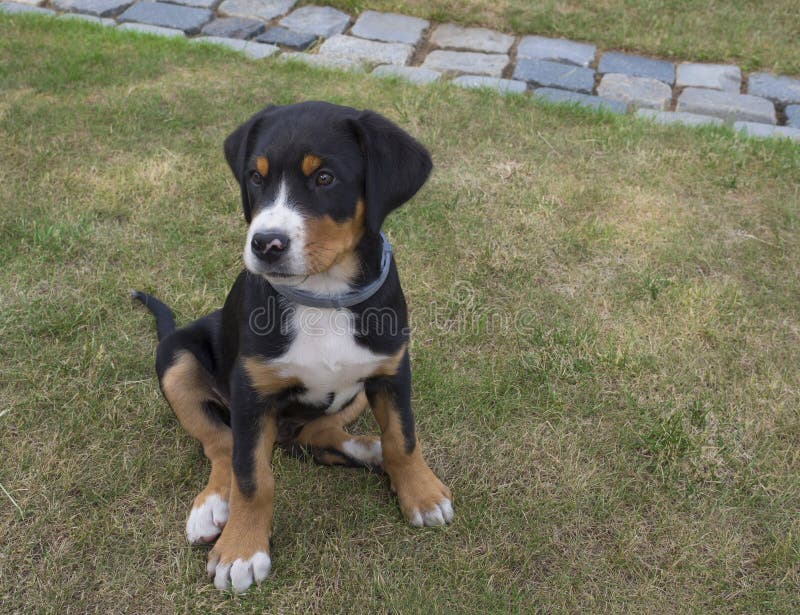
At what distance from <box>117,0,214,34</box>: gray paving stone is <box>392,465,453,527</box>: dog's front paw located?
5.08m

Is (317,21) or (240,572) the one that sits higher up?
(240,572)

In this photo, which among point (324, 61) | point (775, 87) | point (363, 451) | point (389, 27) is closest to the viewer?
point (363, 451)

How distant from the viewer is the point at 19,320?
376 centimetres

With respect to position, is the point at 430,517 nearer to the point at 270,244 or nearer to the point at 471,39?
the point at 270,244

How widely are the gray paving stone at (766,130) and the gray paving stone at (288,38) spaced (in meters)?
3.45

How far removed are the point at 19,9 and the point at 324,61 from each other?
9.36 ft

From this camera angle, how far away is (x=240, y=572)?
8.64ft

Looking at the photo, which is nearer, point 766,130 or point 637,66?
point 766,130

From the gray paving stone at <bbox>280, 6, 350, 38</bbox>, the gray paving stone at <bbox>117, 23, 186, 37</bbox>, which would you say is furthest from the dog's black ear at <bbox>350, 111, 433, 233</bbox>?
the gray paving stone at <bbox>117, 23, 186, 37</bbox>

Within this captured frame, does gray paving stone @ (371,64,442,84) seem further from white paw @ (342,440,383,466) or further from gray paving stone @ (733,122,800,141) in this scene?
white paw @ (342,440,383,466)

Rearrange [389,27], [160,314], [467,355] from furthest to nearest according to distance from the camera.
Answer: [389,27]
[467,355]
[160,314]

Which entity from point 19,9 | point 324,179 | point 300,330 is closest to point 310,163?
point 324,179

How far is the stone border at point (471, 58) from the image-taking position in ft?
19.2

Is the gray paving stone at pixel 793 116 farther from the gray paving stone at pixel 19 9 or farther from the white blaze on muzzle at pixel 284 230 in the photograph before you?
the gray paving stone at pixel 19 9
